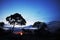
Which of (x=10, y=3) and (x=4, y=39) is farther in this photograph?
(x=10, y=3)

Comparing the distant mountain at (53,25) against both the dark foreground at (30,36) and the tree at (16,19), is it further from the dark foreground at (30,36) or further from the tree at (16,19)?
the tree at (16,19)

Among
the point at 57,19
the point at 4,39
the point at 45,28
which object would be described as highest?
the point at 57,19

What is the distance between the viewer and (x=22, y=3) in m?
2.67

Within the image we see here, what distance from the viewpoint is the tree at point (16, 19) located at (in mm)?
2512

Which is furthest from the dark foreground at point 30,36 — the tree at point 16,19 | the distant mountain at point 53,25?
the tree at point 16,19

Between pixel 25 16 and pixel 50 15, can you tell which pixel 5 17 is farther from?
pixel 50 15

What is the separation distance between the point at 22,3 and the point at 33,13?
1.12 ft

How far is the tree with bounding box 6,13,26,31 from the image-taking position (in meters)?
2.51

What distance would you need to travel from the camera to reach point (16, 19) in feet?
8.28

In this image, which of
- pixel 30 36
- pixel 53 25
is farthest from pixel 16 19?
pixel 53 25

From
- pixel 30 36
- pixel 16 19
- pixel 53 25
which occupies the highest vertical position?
pixel 16 19

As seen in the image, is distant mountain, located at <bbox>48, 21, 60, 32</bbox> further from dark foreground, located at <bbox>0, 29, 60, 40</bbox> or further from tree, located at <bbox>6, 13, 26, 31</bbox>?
tree, located at <bbox>6, 13, 26, 31</bbox>

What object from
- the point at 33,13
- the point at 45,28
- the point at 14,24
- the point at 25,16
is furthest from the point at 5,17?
the point at 45,28

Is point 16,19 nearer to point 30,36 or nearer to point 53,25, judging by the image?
point 30,36
